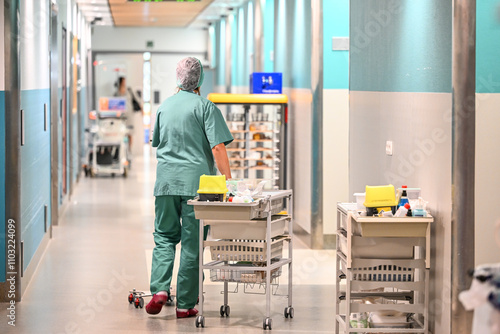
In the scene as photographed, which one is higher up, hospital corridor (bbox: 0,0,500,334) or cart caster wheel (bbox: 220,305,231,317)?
hospital corridor (bbox: 0,0,500,334)

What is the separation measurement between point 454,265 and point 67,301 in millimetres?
2947

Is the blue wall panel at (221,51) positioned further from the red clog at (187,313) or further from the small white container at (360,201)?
the small white container at (360,201)

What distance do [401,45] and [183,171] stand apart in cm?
163

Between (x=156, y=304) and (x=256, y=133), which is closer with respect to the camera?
(x=156, y=304)

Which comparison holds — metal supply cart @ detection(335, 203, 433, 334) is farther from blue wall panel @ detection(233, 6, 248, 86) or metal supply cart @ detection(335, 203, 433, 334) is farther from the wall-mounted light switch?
blue wall panel @ detection(233, 6, 248, 86)

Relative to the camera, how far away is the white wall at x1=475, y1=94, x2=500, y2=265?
438 centimetres

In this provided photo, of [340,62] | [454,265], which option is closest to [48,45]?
[340,62]

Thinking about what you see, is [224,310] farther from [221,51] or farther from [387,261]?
[221,51]

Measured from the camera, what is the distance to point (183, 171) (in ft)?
18.3

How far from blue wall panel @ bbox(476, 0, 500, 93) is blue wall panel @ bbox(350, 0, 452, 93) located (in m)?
0.19

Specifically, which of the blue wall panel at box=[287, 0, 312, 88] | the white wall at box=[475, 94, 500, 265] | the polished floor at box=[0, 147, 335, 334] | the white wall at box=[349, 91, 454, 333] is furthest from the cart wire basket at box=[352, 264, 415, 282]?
the blue wall panel at box=[287, 0, 312, 88]

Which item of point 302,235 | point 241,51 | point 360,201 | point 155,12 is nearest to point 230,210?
point 360,201

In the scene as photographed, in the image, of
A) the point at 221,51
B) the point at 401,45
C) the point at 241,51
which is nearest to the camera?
the point at 401,45

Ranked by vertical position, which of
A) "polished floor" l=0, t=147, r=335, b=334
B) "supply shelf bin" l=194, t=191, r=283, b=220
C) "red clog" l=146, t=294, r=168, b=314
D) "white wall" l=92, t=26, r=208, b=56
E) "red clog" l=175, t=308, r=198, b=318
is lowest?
"polished floor" l=0, t=147, r=335, b=334
